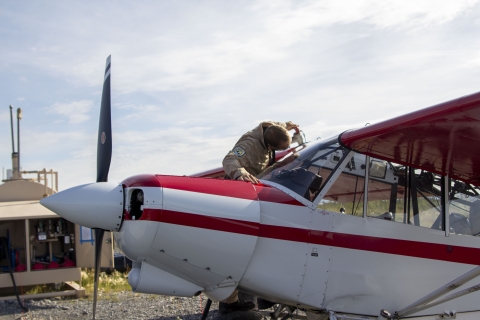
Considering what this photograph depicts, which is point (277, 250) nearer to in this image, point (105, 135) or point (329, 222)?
point (329, 222)

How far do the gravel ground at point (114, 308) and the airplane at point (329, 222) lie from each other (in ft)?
11.0

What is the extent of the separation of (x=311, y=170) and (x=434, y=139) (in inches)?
47.4

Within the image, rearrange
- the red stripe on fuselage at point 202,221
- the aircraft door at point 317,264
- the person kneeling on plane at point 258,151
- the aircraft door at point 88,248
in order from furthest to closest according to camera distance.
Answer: the aircraft door at point 88,248
the person kneeling on plane at point 258,151
the aircraft door at point 317,264
the red stripe on fuselage at point 202,221

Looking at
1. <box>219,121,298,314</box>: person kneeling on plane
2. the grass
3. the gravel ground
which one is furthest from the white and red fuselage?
the grass

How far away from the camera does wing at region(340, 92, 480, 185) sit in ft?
14.6

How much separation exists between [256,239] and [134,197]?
3.74 feet

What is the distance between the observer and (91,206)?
4.47 meters

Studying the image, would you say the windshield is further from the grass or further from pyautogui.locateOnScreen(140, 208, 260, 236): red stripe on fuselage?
the grass

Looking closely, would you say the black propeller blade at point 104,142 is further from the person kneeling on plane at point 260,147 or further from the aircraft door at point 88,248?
the aircraft door at point 88,248

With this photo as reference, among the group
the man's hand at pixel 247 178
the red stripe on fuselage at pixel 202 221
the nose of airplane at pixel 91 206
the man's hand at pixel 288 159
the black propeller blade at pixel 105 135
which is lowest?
the red stripe on fuselage at pixel 202 221

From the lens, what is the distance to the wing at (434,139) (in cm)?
444

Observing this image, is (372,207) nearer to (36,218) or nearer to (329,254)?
(329,254)

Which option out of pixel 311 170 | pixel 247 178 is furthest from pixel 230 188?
pixel 311 170

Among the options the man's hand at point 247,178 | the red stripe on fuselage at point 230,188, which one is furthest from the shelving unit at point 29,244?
the red stripe on fuselage at point 230,188
